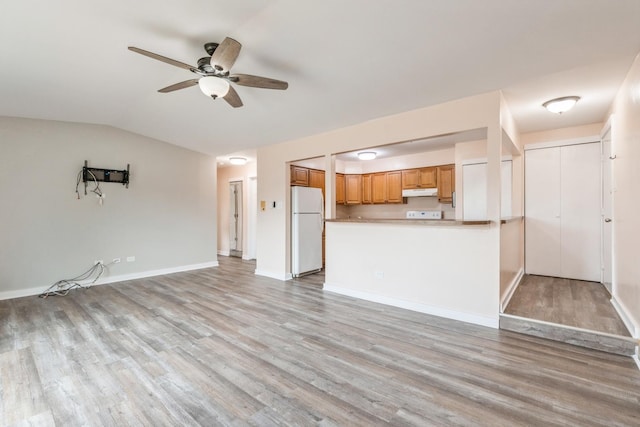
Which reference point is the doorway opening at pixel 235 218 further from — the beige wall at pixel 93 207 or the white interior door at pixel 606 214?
the white interior door at pixel 606 214

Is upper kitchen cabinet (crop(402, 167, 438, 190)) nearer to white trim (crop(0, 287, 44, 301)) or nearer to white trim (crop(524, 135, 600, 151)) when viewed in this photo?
white trim (crop(524, 135, 600, 151))

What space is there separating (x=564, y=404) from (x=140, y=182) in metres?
6.57

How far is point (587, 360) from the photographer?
2385 mm

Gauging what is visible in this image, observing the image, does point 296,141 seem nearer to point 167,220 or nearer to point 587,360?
point 167,220

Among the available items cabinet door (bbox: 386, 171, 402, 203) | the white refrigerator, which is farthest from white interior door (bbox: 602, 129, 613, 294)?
the white refrigerator

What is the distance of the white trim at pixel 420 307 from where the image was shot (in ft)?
10.2

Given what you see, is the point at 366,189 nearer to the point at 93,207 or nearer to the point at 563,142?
the point at 563,142

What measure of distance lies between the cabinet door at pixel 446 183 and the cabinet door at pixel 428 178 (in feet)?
0.34

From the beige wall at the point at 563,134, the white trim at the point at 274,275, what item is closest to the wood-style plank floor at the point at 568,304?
the beige wall at the point at 563,134

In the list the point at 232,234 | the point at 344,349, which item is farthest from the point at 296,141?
the point at 232,234

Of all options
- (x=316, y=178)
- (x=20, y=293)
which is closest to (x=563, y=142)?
(x=316, y=178)

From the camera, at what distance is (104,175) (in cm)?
517

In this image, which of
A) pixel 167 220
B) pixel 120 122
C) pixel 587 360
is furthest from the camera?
pixel 167 220

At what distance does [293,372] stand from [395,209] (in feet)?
16.6
